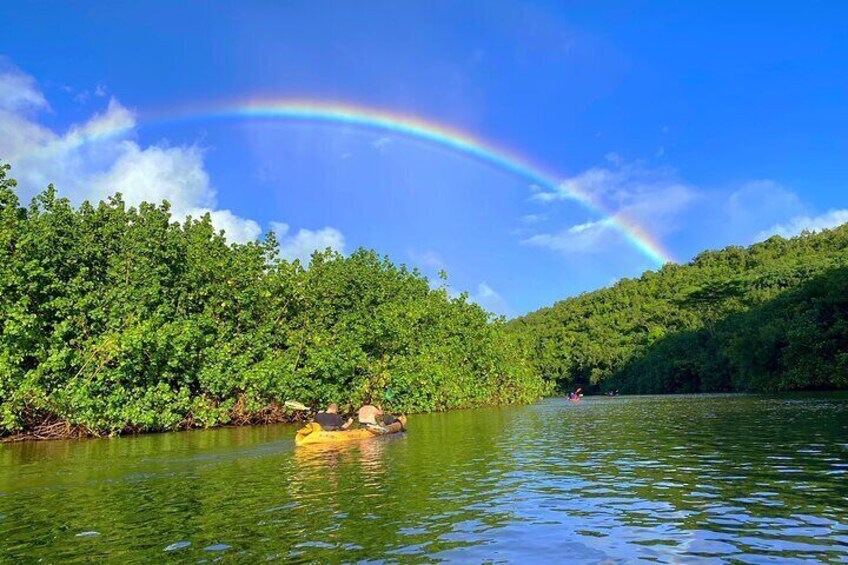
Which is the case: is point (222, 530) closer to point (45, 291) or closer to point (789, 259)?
point (45, 291)

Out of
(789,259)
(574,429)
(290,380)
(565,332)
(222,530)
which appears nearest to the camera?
(222,530)

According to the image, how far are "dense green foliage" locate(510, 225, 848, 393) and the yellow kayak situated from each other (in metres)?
56.4

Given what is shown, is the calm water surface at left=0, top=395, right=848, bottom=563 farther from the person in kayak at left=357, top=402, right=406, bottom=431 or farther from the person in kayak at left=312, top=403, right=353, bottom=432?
the person in kayak at left=357, top=402, right=406, bottom=431

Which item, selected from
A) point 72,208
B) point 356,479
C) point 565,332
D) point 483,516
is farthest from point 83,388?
point 565,332

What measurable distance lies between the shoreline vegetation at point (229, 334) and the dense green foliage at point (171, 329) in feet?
0.40

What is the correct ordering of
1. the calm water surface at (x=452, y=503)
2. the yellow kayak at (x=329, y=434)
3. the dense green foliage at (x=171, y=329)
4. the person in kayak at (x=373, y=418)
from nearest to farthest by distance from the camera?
1. the calm water surface at (x=452, y=503)
2. the yellow kayak at (x=329, y=434)
3. the person in kayak at (x=373, y=418)
4. the dense green foliage at (x=171, y=329)

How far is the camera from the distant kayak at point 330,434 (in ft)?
90.8

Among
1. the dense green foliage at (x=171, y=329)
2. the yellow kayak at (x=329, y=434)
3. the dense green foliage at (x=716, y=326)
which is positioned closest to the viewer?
the yellow kayak at (x=329, y=434)

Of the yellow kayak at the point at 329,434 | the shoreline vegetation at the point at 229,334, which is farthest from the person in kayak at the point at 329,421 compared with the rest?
the shoreline vegetation at the point at 229,334

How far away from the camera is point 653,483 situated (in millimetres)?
15180

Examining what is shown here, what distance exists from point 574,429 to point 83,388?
25725mm

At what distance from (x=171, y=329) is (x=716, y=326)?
93140 millimetres

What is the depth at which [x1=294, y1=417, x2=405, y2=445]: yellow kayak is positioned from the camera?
27672mm

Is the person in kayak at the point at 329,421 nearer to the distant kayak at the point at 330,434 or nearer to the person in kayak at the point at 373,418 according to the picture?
the distant kayak at the point at 330,434
